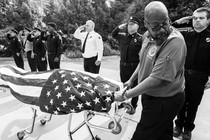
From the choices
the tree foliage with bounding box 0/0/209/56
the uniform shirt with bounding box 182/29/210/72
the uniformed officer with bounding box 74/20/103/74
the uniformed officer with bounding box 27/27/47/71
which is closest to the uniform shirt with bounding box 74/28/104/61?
the uniformed officer with bounding box 74/20/103/74

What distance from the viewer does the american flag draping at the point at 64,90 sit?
1.71m

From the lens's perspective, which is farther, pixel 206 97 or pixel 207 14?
pixel 206 97

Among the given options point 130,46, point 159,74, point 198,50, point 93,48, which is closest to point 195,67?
point 198,50

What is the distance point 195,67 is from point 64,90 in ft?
5.64

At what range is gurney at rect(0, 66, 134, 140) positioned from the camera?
1684 millimetres

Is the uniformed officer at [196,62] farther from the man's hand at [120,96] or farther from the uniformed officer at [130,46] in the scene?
the man's hand at [120,96]

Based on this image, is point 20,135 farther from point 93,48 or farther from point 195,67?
point 195,67

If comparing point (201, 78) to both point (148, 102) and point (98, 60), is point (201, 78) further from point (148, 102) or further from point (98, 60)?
point (98, 60)

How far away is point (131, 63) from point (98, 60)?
1.11m

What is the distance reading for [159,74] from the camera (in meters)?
1.30

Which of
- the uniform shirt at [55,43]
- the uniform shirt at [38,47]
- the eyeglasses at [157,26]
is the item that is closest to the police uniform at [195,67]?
the eyeglasses at [157,26]

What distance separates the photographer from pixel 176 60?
1299 mm

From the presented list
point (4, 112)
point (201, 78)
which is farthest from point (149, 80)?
point (4, 112)

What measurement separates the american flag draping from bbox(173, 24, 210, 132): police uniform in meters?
1.09
